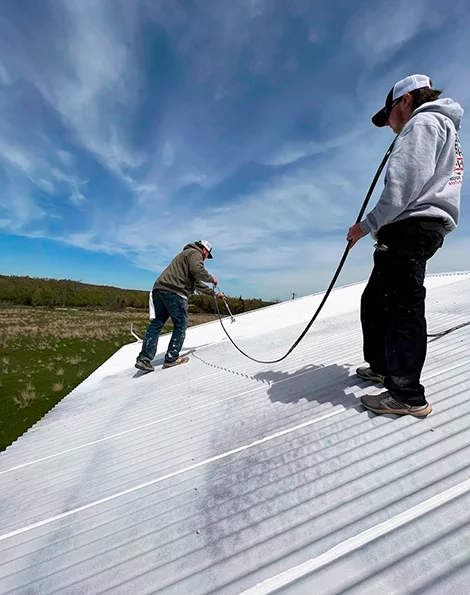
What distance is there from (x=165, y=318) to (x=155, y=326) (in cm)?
21

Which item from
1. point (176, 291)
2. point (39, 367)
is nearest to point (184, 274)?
point (176, 291)

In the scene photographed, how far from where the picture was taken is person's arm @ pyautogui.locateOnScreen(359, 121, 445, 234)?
1.69 metres

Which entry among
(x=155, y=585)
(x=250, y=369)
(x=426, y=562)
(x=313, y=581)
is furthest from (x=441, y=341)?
(x=155, y=585)

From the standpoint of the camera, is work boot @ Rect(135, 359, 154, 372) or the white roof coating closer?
the white roof coating

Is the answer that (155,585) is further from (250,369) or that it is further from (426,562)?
(250,369)

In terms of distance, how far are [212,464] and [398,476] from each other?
3.19 ft

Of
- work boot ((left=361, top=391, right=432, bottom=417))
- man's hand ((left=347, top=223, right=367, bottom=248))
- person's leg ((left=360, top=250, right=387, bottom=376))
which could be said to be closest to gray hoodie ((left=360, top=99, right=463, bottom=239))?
man's hand ((left=347, top=223, right=367, bottom=248))

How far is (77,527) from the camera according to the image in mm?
1575

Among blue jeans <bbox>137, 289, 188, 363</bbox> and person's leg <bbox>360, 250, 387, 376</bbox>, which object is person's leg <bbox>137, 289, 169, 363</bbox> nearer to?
blue jeans <bbox>137, 289, 188, 363</bbox>

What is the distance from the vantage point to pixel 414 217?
177cm

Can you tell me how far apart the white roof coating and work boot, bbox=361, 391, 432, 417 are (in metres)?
0.06

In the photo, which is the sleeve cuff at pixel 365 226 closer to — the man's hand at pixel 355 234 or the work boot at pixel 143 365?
the man's hand at pixel 355 234

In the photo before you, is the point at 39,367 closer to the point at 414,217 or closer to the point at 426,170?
the point at 414,217

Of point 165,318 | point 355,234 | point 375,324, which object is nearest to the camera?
point 355,234
